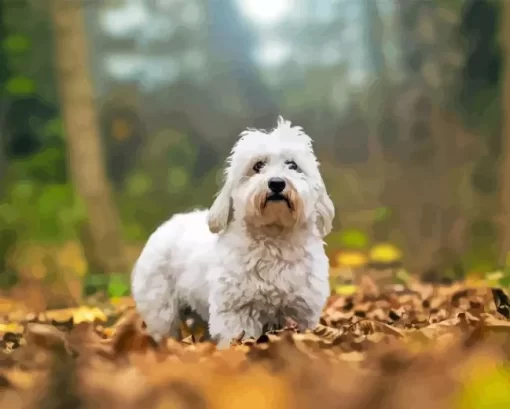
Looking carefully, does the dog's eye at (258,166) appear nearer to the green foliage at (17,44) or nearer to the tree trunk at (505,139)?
the tree trunk at (505,139)

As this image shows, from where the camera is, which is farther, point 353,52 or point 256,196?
point 353,52

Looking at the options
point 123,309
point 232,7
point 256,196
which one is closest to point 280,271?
point 256,196

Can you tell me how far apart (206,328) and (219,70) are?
4.16 metres

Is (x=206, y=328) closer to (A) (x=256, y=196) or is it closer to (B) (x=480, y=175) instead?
(A) (x=256, y=196)

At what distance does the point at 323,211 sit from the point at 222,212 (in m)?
0.51

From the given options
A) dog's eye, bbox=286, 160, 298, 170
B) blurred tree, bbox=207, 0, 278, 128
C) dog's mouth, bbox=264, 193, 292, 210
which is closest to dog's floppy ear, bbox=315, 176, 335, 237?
dog's eye, bbox=286, 160, 298, 170

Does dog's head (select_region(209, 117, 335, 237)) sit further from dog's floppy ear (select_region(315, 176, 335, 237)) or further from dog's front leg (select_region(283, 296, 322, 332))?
dog's front leg (select_region(283, 296, 322, 332))

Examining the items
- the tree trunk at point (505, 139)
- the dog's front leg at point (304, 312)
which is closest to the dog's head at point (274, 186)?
the dog's front leg at point (304, 312)

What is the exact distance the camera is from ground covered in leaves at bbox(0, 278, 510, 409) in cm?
188

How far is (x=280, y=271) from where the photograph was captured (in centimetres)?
377

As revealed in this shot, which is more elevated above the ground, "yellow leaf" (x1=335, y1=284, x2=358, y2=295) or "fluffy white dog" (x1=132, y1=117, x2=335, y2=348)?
"fluffy white dog" (x1=132, y1=117, x2=335, y2=348)

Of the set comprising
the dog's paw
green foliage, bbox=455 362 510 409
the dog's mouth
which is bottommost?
the dog's paw

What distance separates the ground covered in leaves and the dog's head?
564mm

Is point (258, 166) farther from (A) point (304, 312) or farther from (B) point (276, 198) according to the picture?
(A) point (304, 312)
